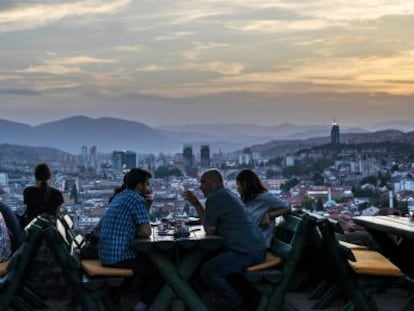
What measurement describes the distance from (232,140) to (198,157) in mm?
6951

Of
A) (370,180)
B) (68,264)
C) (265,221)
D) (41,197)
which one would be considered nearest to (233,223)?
(265,221)

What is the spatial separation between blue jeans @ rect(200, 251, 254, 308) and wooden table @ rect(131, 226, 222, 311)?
4.7 inches

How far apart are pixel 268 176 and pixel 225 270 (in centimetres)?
615

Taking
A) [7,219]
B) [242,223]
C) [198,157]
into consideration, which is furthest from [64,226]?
[198,157]

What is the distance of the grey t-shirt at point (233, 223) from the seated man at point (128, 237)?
59 centimetres

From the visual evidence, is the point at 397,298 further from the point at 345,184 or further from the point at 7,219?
the point at 345,184

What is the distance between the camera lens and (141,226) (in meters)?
7.34

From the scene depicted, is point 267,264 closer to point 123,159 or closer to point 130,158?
point 130,158

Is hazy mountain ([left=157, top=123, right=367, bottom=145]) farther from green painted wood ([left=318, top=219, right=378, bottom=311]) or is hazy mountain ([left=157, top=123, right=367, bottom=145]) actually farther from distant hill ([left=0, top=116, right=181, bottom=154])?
green painted wood ([left=318, top=219, right=378, bottom=311])

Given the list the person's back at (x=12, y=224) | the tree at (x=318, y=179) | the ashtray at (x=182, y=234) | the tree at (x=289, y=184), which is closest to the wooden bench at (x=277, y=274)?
the ashtray at (x=182, y=234)

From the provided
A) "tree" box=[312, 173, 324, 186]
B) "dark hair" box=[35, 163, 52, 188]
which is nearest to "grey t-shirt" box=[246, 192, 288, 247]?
"dark hair" box=[35, 163, 52, 188]

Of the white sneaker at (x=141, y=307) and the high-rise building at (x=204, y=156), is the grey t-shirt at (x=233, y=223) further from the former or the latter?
the high-rise building at (x=204, y=156)

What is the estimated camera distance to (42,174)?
9.49 metres

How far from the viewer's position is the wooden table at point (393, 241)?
8.48 metres
